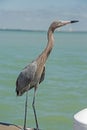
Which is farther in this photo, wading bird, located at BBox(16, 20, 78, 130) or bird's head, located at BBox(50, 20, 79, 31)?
wading bird, located at BBox(16, 20, 78, 130)

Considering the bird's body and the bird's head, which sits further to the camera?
the bird's body

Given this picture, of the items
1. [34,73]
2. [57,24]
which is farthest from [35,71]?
[57,24]

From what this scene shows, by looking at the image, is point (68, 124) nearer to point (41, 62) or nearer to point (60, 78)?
point (41, 62)

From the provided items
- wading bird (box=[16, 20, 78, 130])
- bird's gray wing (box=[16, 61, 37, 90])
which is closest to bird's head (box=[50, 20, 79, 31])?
wading bird (box=[16, 20, 78, 130])

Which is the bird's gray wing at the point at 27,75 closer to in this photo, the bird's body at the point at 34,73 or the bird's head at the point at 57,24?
the bird's body at the point at 34,73

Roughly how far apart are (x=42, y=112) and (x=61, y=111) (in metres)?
0.71

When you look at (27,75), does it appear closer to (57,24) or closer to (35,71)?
(35,71)

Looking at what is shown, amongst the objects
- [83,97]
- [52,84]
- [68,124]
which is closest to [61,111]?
[68,124]

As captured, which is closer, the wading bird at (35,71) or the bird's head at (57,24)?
the bird's head at (57,24)

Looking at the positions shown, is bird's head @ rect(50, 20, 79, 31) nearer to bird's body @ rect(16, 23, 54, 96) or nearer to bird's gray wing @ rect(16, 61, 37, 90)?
bird's body @ rect(16, 23, 54, 96)

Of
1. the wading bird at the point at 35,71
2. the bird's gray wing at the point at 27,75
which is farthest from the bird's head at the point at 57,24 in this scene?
the bird's gray wing at the point at 27,75

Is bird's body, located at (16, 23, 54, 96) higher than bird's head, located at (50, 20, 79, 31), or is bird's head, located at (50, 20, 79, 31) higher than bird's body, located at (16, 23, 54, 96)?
bird's head, located at (50, 20, 79, 31)

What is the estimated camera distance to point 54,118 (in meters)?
13.5

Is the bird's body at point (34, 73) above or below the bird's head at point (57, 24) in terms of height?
below
